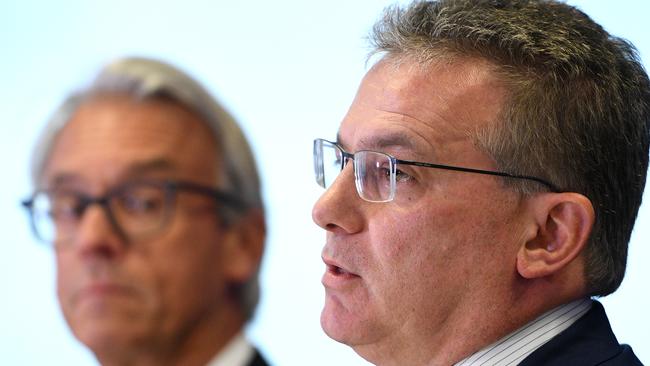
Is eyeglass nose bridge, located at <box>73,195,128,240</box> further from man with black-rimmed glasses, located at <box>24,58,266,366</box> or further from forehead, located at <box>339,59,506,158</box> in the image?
forehead, located at <box>339,59,506,158</box>

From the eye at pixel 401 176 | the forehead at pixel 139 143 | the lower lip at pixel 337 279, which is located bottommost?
the lower lip at pixel 337 279

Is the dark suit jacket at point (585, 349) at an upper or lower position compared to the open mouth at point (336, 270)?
lower

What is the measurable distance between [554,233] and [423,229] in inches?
10.9

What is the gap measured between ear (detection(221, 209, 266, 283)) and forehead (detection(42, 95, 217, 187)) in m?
0.07

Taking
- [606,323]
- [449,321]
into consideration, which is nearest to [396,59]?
[449,321]

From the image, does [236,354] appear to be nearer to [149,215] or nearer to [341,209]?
[149,215]

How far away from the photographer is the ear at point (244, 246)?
106 cm

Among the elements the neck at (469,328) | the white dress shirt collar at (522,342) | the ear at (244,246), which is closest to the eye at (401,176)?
the neck at (469,328)

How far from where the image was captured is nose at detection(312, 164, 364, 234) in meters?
1.87

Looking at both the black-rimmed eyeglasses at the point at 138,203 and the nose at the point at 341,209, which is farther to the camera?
the nose at the point at 341,209

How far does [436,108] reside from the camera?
189 cm

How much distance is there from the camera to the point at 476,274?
1.87 metres

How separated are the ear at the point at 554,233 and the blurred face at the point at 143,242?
985 mm

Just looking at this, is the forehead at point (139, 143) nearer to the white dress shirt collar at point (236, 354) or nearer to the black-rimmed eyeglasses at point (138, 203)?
the black-rimmed eyeglasses at point (138, 203)
